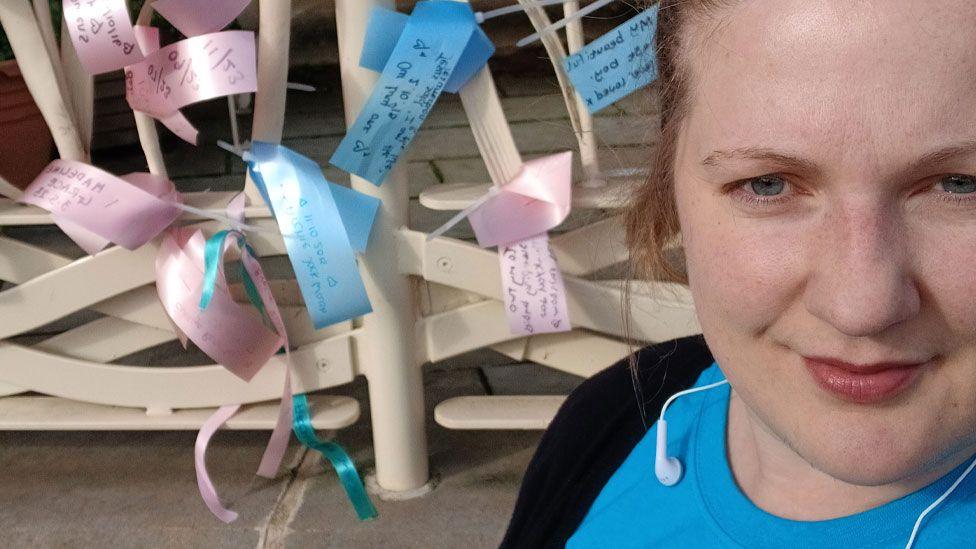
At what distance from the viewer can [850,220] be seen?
0.70 metres

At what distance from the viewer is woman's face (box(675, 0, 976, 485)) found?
665mm

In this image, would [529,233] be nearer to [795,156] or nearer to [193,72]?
[193,72]

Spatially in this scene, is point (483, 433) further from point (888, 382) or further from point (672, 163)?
point (888, 382)

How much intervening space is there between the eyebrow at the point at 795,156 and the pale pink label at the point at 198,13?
939 millimetres

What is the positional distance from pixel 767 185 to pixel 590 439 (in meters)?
0.43

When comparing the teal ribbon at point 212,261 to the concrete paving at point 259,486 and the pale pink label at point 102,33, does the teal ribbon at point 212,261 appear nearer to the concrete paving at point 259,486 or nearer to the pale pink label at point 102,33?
the pale pink label at point 102,33

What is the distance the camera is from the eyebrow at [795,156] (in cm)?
67

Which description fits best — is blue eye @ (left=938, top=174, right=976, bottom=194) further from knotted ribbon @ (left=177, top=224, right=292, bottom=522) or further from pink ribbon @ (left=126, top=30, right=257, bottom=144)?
knotted ribbon @ (left=177, top=224, right=292, bottom=522)

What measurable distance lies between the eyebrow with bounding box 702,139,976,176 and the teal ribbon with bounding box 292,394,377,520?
1.14 metres

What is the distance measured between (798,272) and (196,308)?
1.12 meters

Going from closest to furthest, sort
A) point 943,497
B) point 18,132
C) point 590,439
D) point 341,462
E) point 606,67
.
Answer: point 943,497 → point 590,439 → point 606,67 → point 341,462 → point 18,132

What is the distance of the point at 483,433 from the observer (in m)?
2.09

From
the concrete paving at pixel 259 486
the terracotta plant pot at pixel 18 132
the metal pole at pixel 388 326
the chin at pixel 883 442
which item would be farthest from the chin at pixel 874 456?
the terracotta plant pot at pixel 18 132

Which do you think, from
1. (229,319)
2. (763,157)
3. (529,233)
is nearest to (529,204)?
(529,233)
